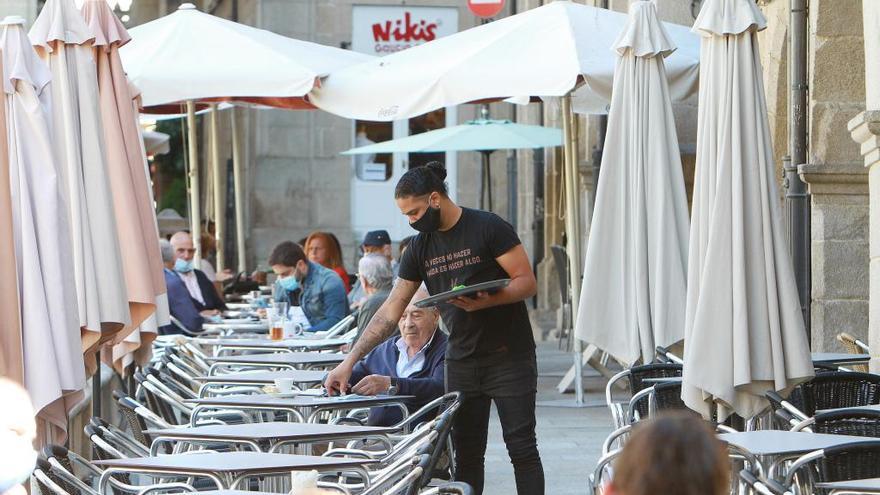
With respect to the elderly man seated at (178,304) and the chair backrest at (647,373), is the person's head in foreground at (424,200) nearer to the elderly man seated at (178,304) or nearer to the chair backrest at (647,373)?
the chair backrest at (647,373)

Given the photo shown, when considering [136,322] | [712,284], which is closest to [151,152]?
[136,322]

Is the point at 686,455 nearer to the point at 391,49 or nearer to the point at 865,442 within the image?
the point at 865,442

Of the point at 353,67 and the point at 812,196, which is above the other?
the point at 353,67

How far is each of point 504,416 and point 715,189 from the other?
148 cm

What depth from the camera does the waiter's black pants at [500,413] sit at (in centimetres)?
728

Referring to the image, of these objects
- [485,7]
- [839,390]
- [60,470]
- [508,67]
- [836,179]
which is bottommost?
[839,390]

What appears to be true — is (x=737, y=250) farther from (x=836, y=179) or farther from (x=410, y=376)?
(x=836, y=179)

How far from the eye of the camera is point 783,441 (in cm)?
590

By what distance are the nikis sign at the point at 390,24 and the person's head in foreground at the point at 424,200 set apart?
1990 cm

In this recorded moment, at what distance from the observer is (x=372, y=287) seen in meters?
10.8

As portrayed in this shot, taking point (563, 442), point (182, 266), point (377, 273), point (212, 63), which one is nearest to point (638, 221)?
point (377, 273)

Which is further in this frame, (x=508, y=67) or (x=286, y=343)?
(x=508, y=67)

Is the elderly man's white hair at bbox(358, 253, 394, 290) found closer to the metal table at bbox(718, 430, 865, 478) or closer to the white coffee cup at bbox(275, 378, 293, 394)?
the white coffee cup at bbox(275, 378, 293, 394)

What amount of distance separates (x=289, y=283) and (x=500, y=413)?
254 inches
